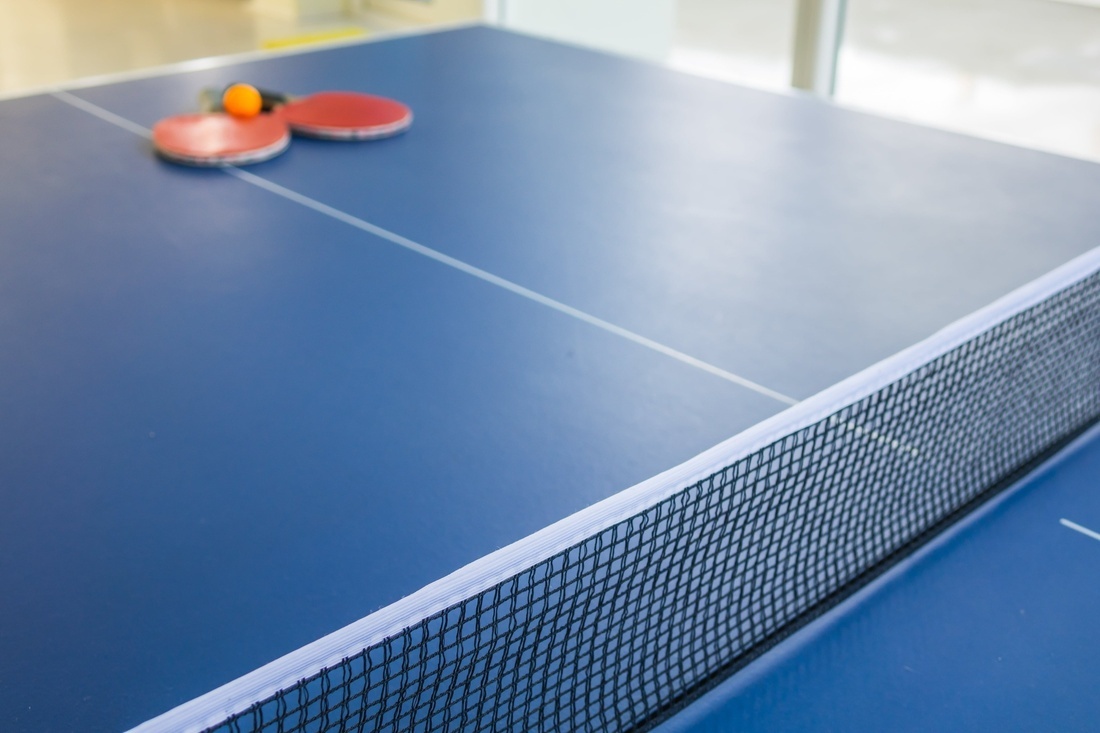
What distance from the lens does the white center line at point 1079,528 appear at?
2143 mm

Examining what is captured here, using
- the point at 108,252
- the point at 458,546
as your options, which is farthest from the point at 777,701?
the point at 108,252

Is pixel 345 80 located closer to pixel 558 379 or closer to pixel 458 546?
pixel 558 379

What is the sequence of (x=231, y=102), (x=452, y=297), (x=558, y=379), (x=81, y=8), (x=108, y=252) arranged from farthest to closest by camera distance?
(x=81, y=8) < (x=231, y=102) < (x=108, y=252) < (x=452, y=297) < (x=558, y=379)

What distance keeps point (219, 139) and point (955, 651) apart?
2846 millimetres

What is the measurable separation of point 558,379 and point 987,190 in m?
1.83

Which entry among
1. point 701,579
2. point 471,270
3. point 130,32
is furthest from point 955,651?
point 130,32

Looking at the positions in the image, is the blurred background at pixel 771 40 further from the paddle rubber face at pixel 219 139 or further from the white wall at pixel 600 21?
the paddle rubber face at pixel 219 139

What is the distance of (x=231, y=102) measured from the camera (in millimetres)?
3918

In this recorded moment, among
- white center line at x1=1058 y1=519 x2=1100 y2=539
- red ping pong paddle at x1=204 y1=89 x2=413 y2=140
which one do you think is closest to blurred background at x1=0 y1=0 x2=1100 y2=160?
red ping pong paddle at x1=204 y1=89 x2=413 y2=140

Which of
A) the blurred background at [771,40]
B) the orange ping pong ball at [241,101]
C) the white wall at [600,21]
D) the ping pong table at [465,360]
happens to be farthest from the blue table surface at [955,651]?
the white wall at [600,21]

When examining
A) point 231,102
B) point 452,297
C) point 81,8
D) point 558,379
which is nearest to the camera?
point 558,379

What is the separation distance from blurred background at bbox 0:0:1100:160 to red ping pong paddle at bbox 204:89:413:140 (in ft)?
6.27

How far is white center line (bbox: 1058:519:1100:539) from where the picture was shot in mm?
2143

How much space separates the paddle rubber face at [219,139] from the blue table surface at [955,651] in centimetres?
254
